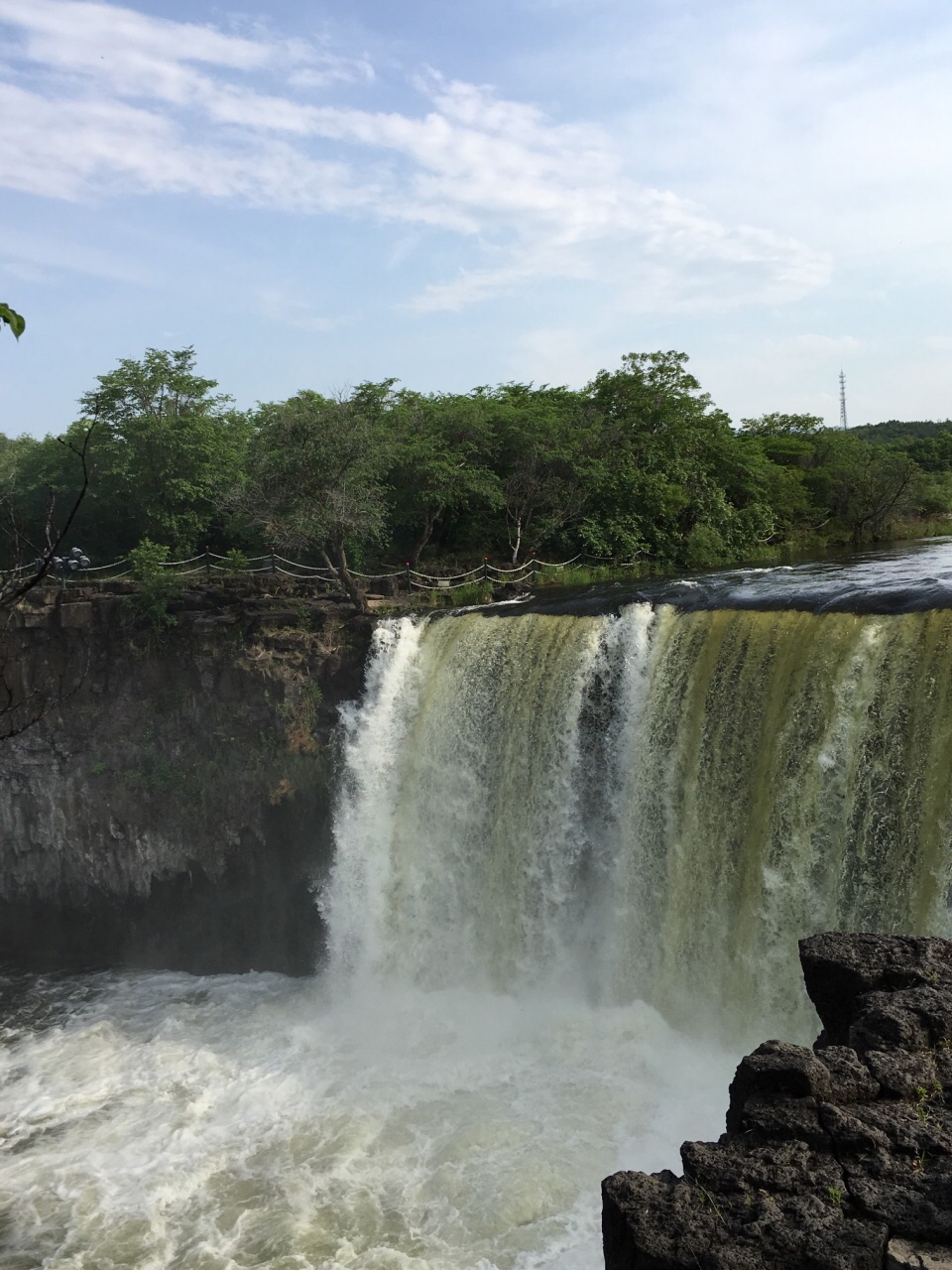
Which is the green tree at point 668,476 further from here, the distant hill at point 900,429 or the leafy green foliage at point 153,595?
the distant hill at point 900,429

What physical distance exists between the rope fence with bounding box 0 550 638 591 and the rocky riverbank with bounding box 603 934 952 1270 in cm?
1572

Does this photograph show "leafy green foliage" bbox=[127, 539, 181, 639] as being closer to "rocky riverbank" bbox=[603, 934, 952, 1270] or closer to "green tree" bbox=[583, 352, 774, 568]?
"green tree" bbox=[583, 352, 774, 568]

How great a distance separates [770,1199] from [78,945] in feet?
56.4

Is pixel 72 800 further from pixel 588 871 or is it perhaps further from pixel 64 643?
pixel 588 871

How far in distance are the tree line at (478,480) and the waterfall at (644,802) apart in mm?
6116

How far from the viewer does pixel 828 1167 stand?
522cm

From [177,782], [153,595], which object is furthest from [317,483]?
[177,782]

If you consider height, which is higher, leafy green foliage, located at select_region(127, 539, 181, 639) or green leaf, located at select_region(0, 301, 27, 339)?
green leaf, located at select_region(0, 301, 27, 339)

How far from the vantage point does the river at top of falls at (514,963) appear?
10.2 metres

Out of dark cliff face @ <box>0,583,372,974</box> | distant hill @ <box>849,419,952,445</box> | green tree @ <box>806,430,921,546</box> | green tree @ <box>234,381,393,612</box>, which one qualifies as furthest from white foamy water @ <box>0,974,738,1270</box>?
distant hill @ <box>849,419,952,445</box>

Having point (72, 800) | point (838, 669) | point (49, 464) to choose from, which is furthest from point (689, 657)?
point (49, 464)

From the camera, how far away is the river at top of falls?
10234 mm

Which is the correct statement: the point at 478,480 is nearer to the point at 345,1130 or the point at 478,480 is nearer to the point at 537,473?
the point at 537,473

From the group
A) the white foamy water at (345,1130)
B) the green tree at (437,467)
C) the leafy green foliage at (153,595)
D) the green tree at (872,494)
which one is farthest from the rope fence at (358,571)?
the white foamy water at (345,1130)
